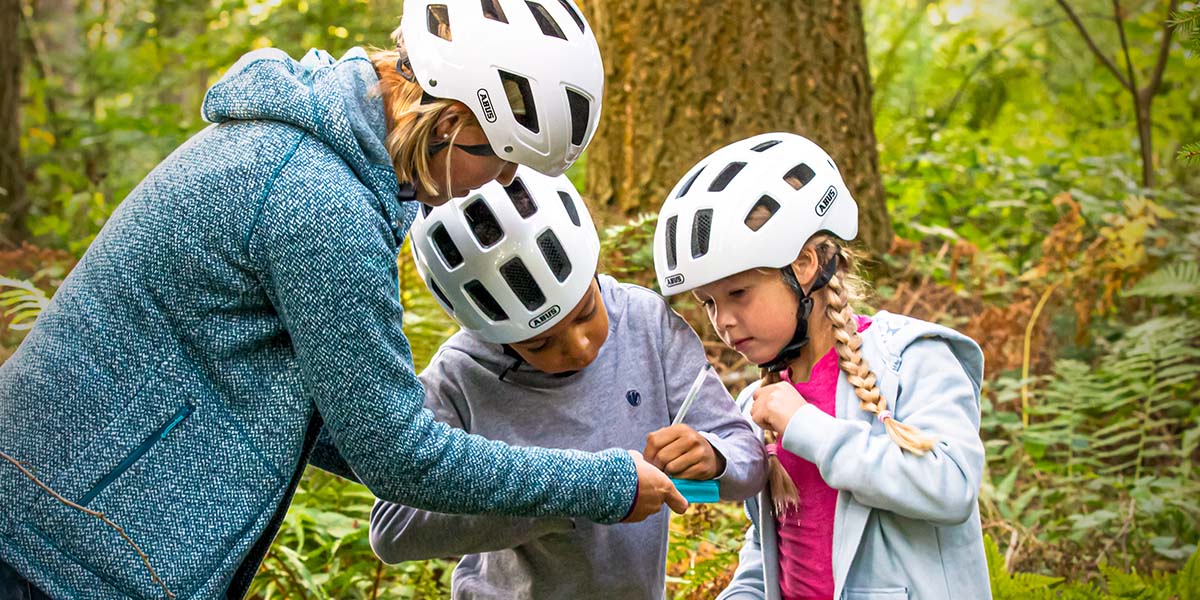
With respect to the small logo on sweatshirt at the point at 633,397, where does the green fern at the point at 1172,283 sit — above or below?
below

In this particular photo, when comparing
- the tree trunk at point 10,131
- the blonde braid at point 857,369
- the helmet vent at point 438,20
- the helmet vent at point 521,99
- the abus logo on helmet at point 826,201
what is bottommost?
the tree trunk at point 10,131

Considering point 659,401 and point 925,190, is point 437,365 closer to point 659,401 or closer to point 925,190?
point 659,401

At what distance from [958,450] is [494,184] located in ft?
4.94

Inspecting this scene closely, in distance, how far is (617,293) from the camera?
349 cm

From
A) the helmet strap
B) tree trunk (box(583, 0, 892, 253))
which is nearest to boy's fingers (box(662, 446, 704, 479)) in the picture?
the helmet strap

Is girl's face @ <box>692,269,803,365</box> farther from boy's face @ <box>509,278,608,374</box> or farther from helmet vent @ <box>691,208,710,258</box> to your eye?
boy's face @ <box>509,278,608,374</box>

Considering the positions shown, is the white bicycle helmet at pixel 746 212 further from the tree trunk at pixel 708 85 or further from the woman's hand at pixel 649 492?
the tree trunk at pixel 708 85

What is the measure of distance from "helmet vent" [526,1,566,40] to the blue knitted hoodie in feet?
2.00

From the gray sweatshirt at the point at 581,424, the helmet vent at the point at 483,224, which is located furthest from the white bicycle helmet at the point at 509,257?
the gray sweatshirt at the point at 581,424

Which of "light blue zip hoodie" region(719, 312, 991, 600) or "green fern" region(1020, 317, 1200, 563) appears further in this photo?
"green fern" region(1020, 317, 1200, 563)

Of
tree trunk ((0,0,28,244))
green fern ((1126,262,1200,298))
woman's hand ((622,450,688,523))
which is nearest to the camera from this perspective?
woman's hand ((622,450,688,523))

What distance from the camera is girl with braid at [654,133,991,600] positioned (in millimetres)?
2883

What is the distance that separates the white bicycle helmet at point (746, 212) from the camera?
3.16m

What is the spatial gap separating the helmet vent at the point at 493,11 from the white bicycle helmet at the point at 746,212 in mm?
782
